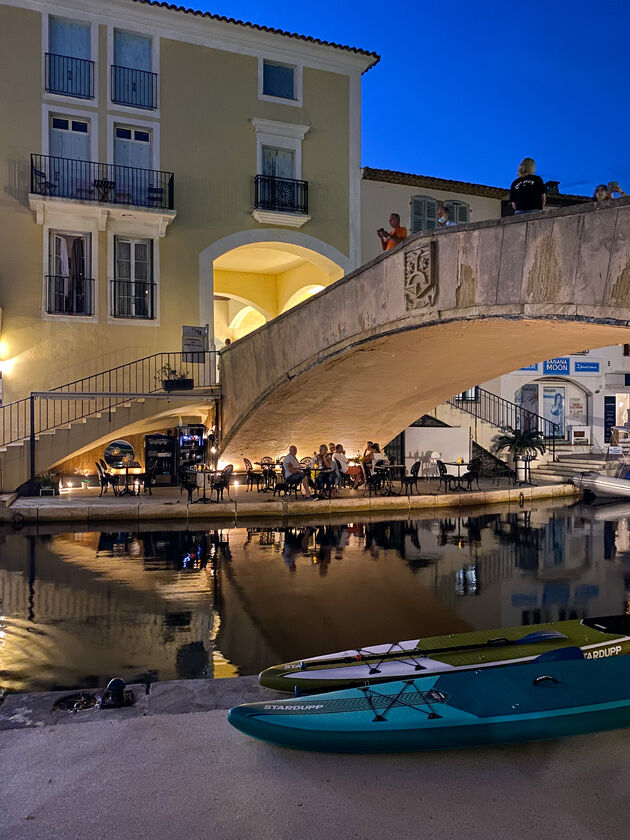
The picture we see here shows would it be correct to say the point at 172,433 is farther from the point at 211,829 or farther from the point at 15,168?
the point at 211,829

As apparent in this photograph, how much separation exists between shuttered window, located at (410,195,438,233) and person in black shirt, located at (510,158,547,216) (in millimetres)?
13108

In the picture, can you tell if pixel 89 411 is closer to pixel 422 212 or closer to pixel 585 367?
pixel 422 212

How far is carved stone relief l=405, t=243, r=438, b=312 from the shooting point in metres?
9.95

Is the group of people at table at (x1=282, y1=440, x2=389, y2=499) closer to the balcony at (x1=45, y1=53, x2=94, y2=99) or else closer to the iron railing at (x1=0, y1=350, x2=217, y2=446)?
the iron railing at (x1=0, y1=350, x2=217, y2=446)

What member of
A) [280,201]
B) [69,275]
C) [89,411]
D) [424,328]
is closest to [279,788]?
[424,328]

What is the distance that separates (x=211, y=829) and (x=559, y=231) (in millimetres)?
6927

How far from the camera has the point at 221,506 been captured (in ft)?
46.3

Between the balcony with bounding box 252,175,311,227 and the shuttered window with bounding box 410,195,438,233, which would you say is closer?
the balcony with bounding box 252,175,311,227

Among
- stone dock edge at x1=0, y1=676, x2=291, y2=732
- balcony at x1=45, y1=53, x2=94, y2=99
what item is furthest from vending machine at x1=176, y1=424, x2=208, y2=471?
stone dock edge at x1=0, y1=676, x2=291, y2=732

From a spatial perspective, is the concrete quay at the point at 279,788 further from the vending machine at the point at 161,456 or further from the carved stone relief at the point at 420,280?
the vending machine at the point at 161,456

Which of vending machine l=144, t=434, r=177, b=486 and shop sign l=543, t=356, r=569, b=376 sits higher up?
shop sign l=543, t=356, r=569, b=376

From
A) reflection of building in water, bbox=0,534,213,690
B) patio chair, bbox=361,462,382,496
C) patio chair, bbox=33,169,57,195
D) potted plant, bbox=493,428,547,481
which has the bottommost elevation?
reflection of building in water, bbox=0,534,213,690

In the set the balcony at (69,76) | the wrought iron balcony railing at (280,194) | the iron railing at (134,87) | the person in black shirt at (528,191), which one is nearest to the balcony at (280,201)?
the wrought iron balcony railing at (280,194)

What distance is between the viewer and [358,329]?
39.1 feet
